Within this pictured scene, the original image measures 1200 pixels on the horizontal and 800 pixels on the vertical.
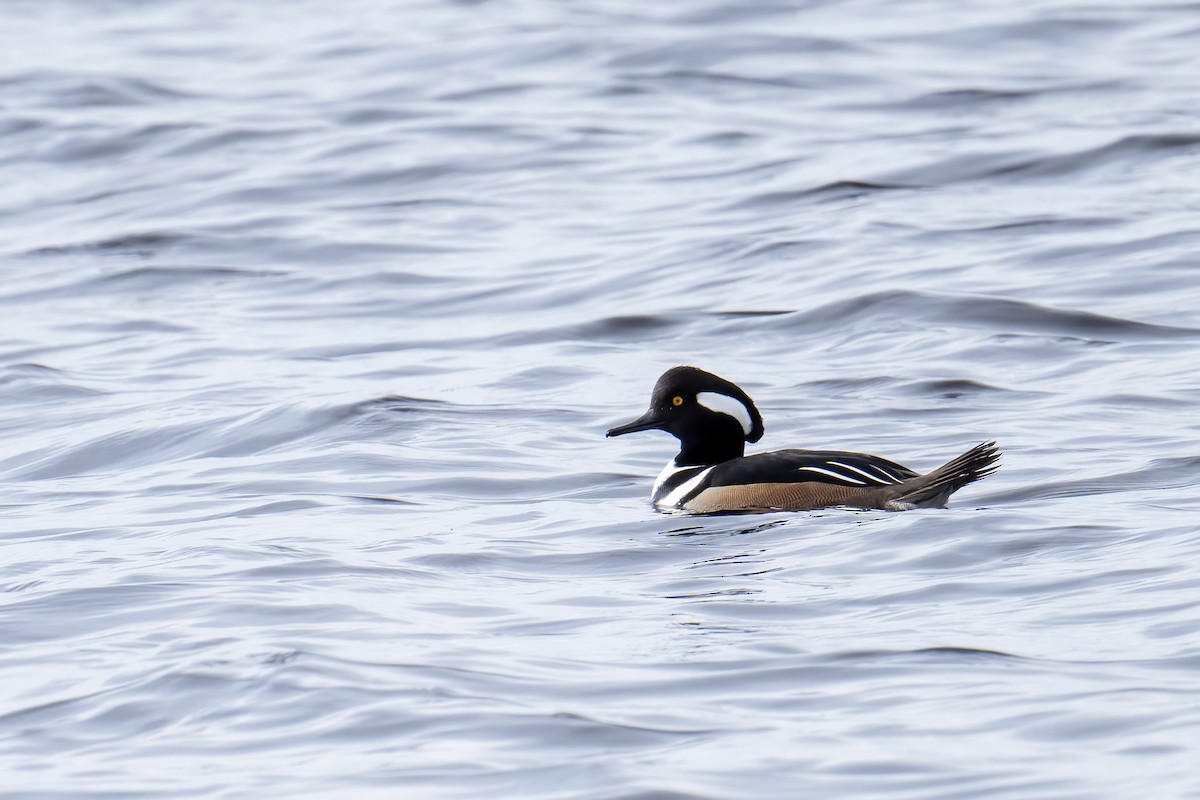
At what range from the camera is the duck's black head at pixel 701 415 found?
30.7ft

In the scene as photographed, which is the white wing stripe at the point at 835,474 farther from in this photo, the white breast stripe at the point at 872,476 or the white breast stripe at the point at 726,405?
the white breast stripe at the point at 726,405

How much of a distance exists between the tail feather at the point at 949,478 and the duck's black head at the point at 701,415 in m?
1.08

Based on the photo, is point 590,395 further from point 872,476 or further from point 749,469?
point 872,476

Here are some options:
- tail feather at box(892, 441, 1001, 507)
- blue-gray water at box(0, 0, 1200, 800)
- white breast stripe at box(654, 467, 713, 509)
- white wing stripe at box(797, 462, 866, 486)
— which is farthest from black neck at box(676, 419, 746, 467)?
tail feather at box(892, 441, 1001, 507)

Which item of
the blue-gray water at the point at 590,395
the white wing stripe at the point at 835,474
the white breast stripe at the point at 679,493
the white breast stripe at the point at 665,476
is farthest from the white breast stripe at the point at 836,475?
the white breast stripe at the point at 665,476

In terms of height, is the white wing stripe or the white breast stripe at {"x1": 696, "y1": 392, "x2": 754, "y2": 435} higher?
the white breast stripe at {"x1": 696, "y1": 392, "x2": 754, "y2": 435}

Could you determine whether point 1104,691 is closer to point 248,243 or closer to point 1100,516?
point 1100,516

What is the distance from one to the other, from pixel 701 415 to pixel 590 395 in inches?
81.2

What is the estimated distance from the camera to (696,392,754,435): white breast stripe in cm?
937

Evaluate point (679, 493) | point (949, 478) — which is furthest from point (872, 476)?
point (679, 493)

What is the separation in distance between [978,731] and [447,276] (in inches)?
372

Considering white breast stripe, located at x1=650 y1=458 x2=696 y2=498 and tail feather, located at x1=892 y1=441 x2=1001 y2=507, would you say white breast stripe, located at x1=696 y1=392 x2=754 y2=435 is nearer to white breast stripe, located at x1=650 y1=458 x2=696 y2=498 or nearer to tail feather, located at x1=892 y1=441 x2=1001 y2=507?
white breast stripe, located at x1=650 y1=458 x2=696 y2=498

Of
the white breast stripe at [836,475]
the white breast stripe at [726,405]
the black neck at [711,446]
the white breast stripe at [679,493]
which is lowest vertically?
the white breast stripe at [679,493]

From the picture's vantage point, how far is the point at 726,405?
30.8 feet
